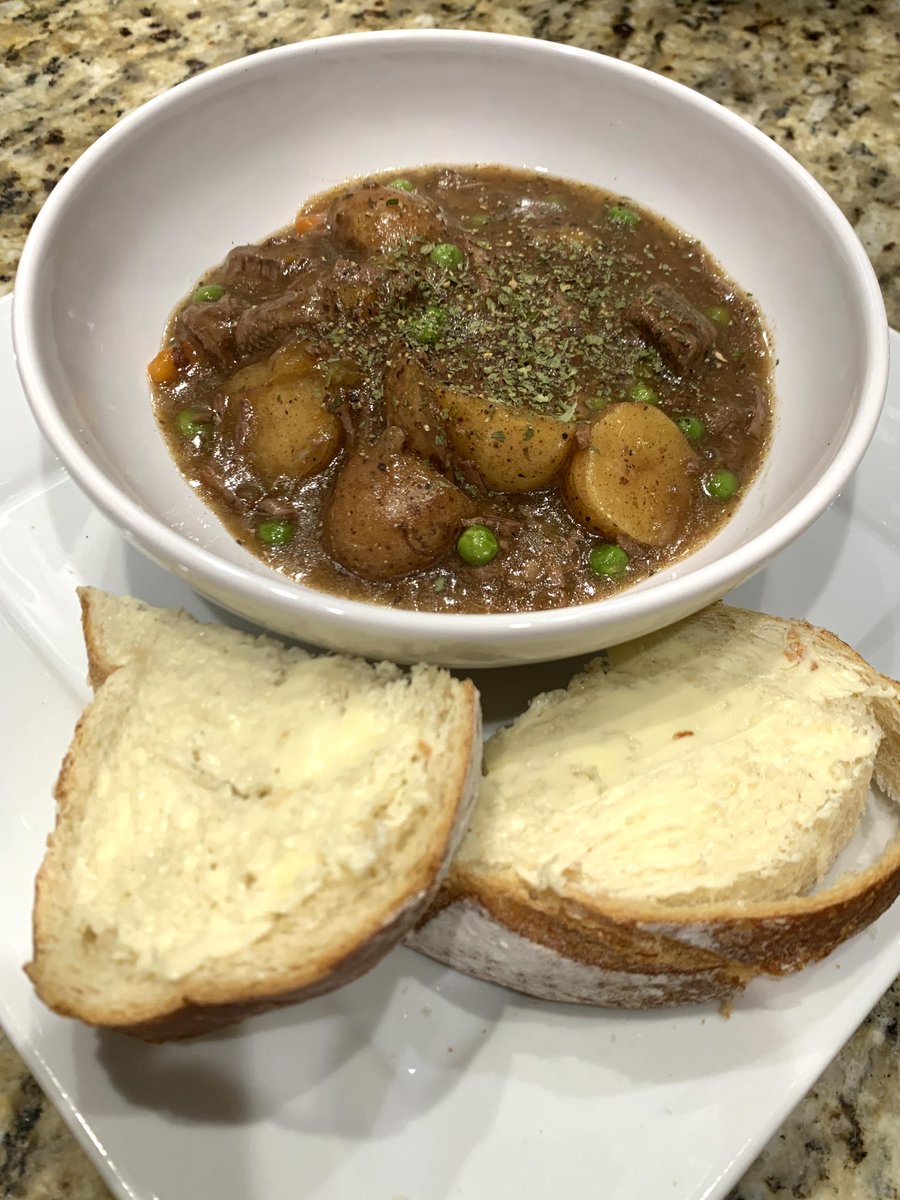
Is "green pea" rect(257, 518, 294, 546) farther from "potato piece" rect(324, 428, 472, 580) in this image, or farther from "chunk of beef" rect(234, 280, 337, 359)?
"chunk of beef" rect(234, 280, 337, 359)

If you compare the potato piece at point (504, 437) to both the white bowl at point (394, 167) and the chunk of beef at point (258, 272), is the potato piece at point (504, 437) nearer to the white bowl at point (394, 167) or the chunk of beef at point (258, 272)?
the white bowl at point (394, 167)

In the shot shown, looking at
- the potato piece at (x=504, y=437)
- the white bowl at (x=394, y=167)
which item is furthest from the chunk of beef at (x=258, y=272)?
the potato piece at (x=504, y=437)

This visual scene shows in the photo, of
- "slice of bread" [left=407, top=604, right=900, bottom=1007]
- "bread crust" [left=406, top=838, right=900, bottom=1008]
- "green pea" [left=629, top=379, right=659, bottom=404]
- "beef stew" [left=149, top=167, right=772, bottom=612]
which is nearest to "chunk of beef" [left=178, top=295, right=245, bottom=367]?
"beef stew" [left=149, top=167, right=772, bottom=612]

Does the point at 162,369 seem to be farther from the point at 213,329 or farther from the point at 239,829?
the point at 239,829

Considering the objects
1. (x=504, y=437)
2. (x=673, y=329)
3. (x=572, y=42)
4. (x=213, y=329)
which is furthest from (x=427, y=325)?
(x=572, y=42)

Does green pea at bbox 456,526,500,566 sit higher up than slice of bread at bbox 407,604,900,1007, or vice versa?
green pea at bbox 456,526,500,566

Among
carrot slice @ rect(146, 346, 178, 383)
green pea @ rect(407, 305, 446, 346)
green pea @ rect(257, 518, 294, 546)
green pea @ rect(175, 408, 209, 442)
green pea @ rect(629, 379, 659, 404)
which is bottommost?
green pea @ rect(257, 518, 294, 546)

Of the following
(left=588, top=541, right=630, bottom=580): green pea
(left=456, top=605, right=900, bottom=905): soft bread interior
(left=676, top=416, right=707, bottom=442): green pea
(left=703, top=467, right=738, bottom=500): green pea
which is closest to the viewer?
(left=456, top=605, right=900, bottom=905): soft bread interior
